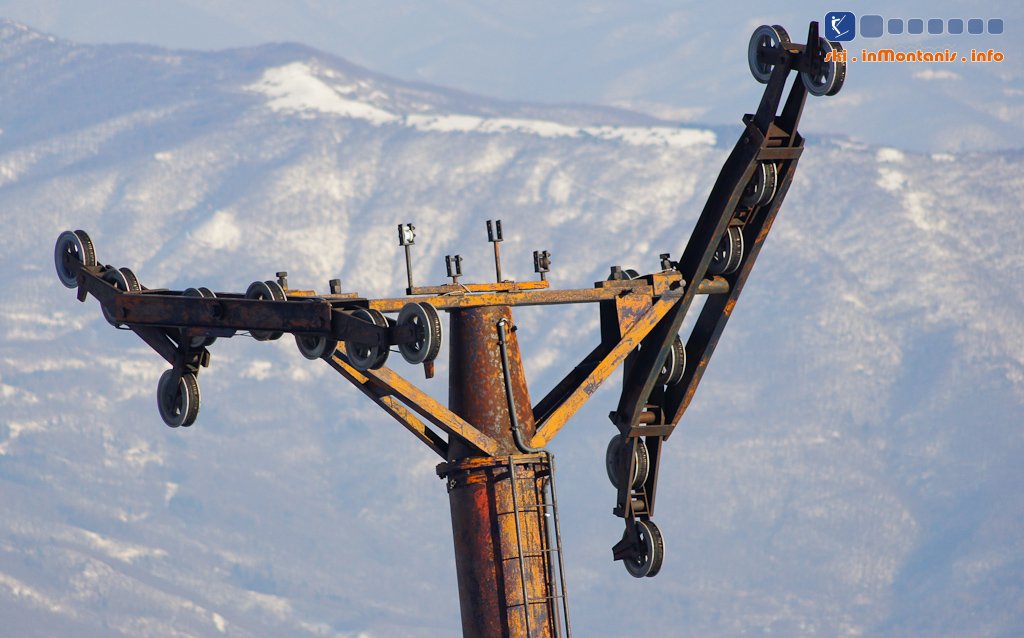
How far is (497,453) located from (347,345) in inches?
83.6

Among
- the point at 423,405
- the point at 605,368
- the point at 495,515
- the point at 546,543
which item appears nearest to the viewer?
the point at 423,405

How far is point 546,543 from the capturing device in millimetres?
20734

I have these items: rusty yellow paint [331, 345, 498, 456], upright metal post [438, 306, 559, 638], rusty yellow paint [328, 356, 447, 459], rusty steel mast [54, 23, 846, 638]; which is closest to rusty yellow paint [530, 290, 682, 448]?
rusty steel mast [54, 23, 846, 638]

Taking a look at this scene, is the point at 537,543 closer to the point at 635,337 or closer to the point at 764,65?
the point at 635,337

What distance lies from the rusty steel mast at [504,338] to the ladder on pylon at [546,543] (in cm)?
2

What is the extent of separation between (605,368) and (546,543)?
1.97 m

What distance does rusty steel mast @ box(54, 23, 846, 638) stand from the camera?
19797mm

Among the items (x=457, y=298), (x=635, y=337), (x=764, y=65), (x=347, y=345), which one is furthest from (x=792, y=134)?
(x=347, y=345)

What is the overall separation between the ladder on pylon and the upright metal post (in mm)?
10

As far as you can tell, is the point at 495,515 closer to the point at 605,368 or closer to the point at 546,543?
the point at 546,543

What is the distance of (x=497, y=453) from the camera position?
20.6 m

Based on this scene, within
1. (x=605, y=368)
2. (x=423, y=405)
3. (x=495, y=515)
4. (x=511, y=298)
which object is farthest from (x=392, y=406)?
(x=605, y=368)

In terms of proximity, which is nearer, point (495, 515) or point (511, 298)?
point (495, 515)

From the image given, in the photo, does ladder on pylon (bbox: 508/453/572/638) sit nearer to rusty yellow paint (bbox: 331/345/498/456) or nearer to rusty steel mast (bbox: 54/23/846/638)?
rusty steel mast (bbox: 54/23/846/638)
